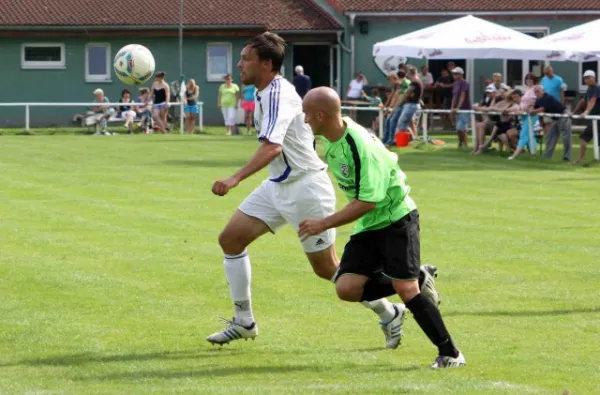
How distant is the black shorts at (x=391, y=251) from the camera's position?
774cm

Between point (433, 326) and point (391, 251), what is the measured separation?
1.57 ft

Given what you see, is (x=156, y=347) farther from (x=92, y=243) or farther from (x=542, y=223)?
(x=542, y=223)

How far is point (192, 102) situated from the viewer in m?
38.7

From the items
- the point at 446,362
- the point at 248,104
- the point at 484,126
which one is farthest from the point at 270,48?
the point at 248,104

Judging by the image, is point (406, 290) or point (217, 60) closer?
point (406, 290)

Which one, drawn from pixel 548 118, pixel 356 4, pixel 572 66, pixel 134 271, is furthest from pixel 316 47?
pixel 134 271

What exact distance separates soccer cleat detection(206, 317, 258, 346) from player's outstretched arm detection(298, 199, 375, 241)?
1.30 m

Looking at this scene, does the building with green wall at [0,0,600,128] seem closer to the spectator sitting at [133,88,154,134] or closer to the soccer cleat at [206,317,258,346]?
the spectator sitting at [133,88,154,134]

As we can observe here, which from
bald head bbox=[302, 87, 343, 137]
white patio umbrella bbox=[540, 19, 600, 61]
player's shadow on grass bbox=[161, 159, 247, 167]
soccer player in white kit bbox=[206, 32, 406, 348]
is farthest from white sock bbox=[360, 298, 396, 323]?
white patio umbrella bbox=[540, 19, 600, 61]

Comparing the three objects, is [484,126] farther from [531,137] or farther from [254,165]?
[254,165]

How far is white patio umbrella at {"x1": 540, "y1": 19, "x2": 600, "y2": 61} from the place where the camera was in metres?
28.4

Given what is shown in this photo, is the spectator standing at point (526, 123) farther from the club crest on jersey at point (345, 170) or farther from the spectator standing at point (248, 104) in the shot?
the club crest on jersey at point (345, 170)

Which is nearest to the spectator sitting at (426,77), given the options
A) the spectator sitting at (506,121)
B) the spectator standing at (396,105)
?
the spectator standing at (396,105)

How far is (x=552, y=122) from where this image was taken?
2633cm
